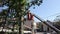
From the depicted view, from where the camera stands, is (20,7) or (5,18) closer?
(20,7)

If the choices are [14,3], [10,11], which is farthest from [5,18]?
[14,3]

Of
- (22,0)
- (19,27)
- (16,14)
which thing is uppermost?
(22,0)

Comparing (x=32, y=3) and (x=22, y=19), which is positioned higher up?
(x=32, y=3)

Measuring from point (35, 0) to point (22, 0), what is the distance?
1.14 metres

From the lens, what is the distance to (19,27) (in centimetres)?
1293

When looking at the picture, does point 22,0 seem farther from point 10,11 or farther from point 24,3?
point 10,11

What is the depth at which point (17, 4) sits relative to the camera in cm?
1198

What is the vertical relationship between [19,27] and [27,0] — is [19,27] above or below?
below

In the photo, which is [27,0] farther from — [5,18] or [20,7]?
[5,18]

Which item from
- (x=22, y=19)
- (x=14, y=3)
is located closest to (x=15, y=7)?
(x=14, y=3)

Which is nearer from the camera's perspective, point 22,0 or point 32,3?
point 22,0

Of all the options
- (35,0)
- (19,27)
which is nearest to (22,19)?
(19,27)

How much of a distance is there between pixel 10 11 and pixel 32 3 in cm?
138

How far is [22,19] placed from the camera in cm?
1275
